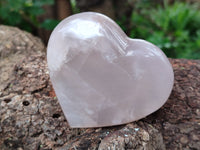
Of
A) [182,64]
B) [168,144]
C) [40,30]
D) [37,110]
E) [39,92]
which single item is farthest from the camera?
[40,30]

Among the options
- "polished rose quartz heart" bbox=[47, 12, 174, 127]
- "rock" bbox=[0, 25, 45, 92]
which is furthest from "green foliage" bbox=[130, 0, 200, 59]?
"polished rose quartz heart" bbox=[47, 12, 174, 127]

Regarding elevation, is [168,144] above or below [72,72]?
below

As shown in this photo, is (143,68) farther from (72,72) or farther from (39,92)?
(39,92)

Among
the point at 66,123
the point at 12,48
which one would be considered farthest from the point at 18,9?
the point at 66,123

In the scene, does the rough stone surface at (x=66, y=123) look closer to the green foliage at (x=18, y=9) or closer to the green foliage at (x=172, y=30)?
the green foliage at (x=18, y=9)

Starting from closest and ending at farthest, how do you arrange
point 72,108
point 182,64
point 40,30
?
point 72,108 → point 182,64 → point 40,30

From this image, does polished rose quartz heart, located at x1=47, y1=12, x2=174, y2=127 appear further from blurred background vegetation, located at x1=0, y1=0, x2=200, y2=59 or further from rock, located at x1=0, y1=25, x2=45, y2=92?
blurred background vegetation, located at x1=0, y1=0, x2=200, y2=59

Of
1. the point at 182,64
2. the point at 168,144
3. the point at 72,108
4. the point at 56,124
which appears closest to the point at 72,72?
the point at 72,108
